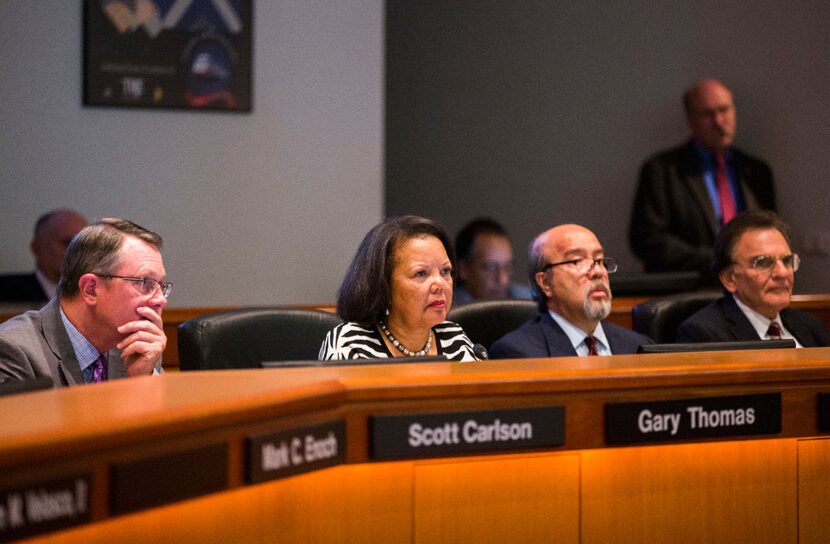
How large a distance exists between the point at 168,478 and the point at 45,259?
343cm

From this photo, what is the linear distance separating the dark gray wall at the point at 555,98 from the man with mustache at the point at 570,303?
342 centimetres

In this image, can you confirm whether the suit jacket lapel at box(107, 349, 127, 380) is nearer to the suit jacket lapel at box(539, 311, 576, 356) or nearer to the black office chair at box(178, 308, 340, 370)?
the black office chair at box(178, 308, 340, 370)

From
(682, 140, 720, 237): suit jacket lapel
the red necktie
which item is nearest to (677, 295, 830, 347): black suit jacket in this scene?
(682, 140, 720, 237): suit jacket lapel

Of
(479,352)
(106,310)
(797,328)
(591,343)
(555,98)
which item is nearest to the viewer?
(106,310)

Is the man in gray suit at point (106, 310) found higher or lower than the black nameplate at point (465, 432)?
higher

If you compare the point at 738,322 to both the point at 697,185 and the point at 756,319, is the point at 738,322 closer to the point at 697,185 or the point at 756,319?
the point at 756,319

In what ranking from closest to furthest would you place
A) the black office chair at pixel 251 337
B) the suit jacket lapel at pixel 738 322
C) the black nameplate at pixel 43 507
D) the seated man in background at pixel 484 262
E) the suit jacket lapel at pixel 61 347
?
the black nameplate at pixel 43 507, the suit jacket lapel at pixel 61 347, the black office chair at pixel 251 337, the suit jacket lapel at pixel 738 322, the seated man in background at pixel 484 262

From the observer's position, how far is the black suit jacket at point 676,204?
19.8 ft

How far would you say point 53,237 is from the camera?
473 cm

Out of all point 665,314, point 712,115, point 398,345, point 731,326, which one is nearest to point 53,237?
point 398,345

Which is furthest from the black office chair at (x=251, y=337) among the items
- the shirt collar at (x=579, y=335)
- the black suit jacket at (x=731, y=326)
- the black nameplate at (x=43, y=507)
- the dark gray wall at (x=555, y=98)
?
the dark gray wall at (x=555, y=98)

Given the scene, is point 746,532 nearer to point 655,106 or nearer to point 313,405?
point 313,405

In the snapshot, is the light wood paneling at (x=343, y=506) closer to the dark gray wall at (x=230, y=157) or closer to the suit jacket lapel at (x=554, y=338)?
the suit jacket lapel at (x=554, y=338)

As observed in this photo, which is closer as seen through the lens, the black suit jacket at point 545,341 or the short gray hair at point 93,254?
the short gray hair at point 93,254
